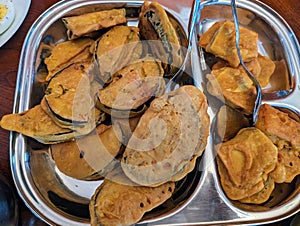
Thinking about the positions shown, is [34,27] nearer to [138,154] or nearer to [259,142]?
[138,154]

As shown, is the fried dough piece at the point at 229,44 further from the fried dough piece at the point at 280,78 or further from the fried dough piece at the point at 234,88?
the fried dough piece at the point at 280,78

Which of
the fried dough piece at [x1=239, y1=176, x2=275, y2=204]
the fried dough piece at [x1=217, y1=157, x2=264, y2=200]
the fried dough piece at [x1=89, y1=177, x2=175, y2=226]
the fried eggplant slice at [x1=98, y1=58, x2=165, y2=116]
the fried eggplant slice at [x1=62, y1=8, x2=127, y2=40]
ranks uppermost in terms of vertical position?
the fried eggplant slice at [x1=62, y1=8, x2=127, y2=40]

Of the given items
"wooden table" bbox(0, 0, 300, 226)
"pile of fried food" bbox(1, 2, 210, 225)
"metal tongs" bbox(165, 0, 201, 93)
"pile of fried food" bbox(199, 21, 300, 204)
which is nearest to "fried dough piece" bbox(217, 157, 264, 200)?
"pile of fried food" bbox(199, 21, 300, 204)

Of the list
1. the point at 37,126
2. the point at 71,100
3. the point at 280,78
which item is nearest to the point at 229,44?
the point at 280,78

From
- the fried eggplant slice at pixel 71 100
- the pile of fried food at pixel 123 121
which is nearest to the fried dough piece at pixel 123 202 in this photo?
the pile of fried food at pixel 123 121

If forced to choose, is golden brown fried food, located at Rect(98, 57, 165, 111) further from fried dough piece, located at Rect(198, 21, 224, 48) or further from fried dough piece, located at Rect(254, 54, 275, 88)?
fried dough piece, located at Rect(254, 54, 275, 88)

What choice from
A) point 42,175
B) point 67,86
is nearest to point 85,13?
point 67,86

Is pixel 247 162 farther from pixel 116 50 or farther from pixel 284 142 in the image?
pixel 116 50

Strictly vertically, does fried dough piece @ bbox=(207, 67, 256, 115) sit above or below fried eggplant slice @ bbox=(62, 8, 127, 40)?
below

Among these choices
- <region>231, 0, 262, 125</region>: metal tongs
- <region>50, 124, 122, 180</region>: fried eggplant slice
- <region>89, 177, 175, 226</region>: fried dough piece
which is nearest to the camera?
<region>89, 177, 175, 226</region>: fried dough piece
